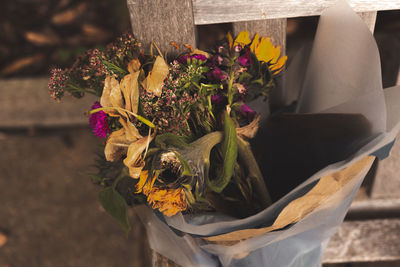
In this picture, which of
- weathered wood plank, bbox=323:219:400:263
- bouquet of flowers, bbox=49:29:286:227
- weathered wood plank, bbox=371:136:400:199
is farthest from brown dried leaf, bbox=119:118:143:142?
weathered wood plank, bbox=323:219:400:263

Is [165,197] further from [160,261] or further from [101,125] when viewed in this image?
[160,261]

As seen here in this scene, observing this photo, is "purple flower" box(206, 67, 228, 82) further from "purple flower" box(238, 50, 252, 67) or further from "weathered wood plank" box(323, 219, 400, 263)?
"weathered wood plank" box(323, 219, 400, 263)

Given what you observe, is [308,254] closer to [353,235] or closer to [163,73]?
[353,235]

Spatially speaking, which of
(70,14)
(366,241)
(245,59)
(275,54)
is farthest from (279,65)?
(70,14)

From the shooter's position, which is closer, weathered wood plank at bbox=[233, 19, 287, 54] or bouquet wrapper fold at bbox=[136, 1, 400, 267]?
bouquet wrapper fold at bbox=[136, 1, 400, 267]

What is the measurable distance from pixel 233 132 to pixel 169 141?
4.1 inches

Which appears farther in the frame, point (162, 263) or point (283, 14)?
point (162, 263)

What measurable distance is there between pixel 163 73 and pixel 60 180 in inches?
56.5

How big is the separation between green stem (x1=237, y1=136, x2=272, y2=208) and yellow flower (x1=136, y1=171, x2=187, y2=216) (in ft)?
0.51

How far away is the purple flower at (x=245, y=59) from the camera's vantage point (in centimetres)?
67

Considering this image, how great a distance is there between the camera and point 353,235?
127cm

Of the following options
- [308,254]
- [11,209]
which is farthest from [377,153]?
[11,209]

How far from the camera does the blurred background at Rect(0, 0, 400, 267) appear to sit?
Result: 1.71m

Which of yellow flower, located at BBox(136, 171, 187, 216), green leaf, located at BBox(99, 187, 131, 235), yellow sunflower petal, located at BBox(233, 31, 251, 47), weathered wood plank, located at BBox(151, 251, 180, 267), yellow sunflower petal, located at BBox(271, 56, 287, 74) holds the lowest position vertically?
weathered wood plank, located at BBox(151, 251, 180, 267)
